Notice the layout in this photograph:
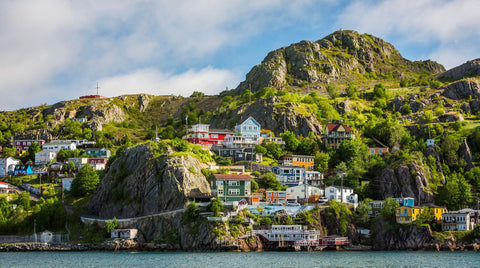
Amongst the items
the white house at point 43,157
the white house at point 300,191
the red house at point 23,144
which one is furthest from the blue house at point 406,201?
the red house at point 23,144

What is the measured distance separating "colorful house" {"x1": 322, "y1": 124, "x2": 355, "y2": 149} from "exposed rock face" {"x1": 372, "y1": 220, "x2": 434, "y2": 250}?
36462 mm

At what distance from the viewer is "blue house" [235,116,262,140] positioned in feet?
432

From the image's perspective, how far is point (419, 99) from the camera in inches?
6294

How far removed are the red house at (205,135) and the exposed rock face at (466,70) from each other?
293ft

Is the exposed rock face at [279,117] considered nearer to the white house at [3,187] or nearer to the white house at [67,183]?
the white house at [67,183]

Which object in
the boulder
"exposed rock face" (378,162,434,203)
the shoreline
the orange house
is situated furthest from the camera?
the boulder

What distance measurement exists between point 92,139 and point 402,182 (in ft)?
268

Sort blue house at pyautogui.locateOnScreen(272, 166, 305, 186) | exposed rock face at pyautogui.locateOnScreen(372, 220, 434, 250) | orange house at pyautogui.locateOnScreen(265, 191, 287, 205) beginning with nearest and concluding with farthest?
exposed rock face at pyautogui.locateOnScreen(372, 220, 434, 250) → orange house at pyautogui.locateOnScreen(265, 191, 287, 205) → blue house at pyautogui.locateOnScreen(272, 166, 305, 186)

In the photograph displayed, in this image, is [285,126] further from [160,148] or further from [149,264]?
[149,264]

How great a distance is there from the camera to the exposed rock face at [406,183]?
104 meters

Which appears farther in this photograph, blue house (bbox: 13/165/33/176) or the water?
blue house (bbox: 13/165/33/176)

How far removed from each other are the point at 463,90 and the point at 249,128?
70.1 meters

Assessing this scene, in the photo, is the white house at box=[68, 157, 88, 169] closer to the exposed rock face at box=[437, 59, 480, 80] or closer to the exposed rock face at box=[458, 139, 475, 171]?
the exposed rock face at box=[458, 139, 475, 171]

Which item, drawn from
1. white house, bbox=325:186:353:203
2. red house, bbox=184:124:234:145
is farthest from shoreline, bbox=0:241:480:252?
red house, bbox=184:124:234:145
